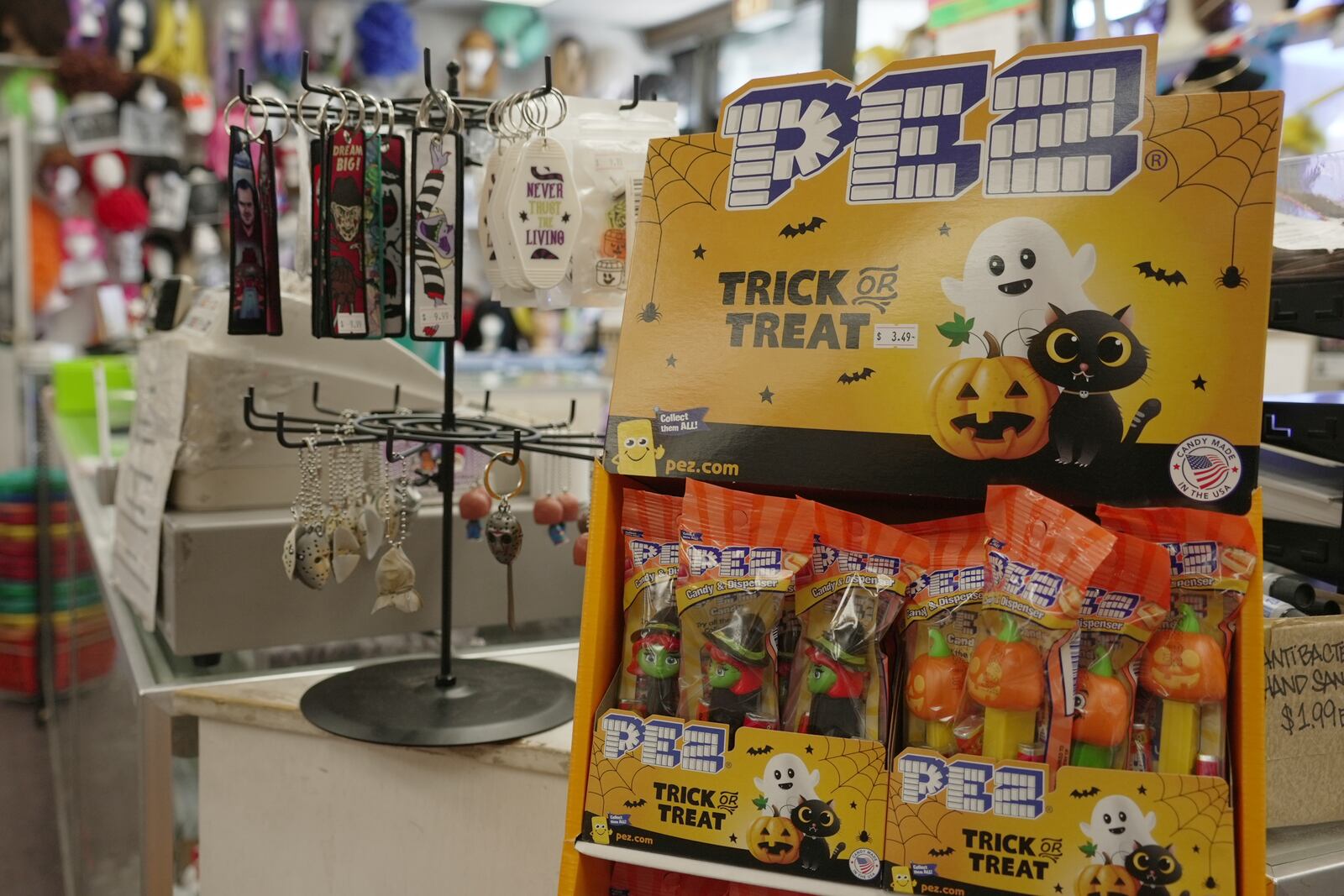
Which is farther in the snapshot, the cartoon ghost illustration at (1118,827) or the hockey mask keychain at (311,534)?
the hockey mask keychain at (311,534)

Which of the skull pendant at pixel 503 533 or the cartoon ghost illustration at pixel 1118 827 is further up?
the skull pendant at pixel 503 533

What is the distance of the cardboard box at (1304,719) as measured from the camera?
38.4 inches

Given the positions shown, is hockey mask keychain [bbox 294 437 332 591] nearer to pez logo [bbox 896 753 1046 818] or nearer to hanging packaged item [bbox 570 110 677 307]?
hanging packaged item [bbox 570 110 677 307]

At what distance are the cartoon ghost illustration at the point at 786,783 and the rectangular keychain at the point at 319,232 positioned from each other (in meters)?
0.67

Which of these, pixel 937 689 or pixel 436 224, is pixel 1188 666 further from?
pixel 436 224

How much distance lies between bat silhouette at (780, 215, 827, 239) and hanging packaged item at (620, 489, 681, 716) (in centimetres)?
23

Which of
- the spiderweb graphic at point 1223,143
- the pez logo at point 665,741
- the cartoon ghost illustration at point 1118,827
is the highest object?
the spiderweb graphic at point 1223,143

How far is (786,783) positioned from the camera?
805 millimetres

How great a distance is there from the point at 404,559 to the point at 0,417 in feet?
14.5

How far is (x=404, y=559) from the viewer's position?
1.31 m

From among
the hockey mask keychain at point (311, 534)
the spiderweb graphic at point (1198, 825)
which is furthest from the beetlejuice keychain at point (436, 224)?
the spiderweb graphic at point (1198, 825)

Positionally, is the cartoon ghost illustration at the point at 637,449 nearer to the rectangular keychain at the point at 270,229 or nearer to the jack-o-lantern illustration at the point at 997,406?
the jack-o-lantern illustration at the point at 997,406

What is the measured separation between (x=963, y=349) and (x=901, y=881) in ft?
1.27

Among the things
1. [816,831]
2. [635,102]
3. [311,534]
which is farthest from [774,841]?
[635,102]
